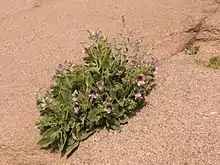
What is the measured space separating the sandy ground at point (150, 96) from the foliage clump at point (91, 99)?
0.10 metres

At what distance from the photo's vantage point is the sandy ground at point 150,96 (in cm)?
390

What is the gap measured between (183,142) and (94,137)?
0.71 m

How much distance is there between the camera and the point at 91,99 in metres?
4.04

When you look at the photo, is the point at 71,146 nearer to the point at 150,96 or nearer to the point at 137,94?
the point at 137,94

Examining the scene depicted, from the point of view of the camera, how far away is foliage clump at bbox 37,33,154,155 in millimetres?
4043

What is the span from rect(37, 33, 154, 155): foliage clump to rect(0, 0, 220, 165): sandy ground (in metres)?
0.10

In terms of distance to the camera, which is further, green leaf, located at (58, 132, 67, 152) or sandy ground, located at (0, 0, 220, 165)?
green leaf, located at (58, 132, 67, 152)

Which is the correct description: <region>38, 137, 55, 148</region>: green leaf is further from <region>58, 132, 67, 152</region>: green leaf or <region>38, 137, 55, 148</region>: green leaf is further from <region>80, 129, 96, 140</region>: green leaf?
<region>80, 129, 96, 140</region>: green leaf

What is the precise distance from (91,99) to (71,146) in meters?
0.39

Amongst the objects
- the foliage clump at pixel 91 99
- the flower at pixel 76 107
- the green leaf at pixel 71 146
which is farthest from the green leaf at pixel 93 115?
the green leaf at pixel 71 146

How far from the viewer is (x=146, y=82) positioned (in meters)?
4.32

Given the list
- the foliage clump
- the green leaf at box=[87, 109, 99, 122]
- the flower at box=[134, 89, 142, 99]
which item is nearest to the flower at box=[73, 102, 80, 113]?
the foliage clump

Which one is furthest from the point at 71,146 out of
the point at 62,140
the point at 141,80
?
the point at 141,80

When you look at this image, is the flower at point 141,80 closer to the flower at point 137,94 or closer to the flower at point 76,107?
the flower at point 137,94
